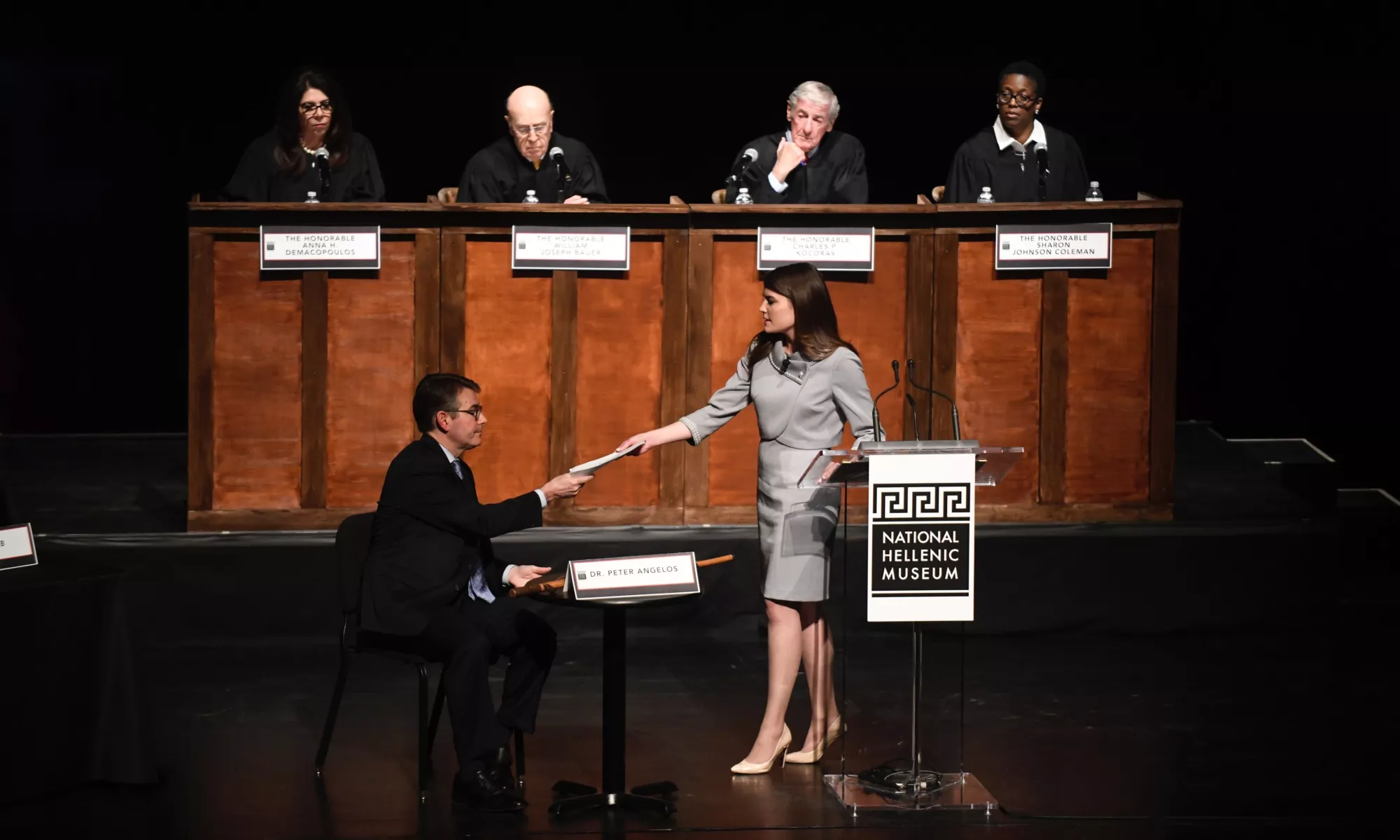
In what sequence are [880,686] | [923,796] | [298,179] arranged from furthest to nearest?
[298,179] → [880,686] → [923,796]

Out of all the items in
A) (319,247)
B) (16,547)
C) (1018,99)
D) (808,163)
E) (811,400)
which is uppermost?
(1018,99)

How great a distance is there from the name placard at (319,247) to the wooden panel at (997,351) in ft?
6.79

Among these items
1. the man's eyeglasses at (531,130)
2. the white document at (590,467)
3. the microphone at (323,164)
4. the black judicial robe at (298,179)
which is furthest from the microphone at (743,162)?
the white document at (590,467)

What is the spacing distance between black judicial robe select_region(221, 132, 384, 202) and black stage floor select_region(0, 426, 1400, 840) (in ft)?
4.04

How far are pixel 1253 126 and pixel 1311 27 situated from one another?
514 mm

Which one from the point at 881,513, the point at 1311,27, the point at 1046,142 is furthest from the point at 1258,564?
the point at 1311,27

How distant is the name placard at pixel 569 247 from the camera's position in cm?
629

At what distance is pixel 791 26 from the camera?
8203mm

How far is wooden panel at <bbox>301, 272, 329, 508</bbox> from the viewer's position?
6230 millimetres

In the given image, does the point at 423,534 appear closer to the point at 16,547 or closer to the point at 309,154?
the point at 16,547

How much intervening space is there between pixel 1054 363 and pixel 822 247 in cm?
92

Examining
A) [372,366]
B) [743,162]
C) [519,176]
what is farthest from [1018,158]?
[372,366]

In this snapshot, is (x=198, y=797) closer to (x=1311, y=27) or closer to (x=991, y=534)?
(x=991, y=534)

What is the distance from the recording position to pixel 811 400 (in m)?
4.85
